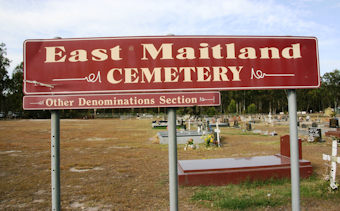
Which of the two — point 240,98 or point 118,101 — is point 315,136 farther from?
point 240,98

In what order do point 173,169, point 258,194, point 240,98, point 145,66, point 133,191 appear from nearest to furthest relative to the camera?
point 173,169 < point 145,66 < point 258,194 < point 133,191 < point 240,98

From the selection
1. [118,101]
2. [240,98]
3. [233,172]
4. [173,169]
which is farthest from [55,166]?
[240,98]

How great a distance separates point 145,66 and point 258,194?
484 centimetres

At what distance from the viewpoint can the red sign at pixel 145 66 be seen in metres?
2.55

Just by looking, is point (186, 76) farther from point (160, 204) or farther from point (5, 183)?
point (5, 183)

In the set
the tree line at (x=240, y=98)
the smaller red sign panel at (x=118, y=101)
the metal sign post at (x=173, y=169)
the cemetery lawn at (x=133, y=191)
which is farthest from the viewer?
the tree line at (x=240, y=98)

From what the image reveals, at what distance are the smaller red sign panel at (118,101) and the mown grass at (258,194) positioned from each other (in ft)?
11.9

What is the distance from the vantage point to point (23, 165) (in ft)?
33.6

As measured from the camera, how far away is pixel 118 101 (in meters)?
2.51

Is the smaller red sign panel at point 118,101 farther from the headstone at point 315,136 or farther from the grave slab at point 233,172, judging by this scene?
the headstone at point 315,136

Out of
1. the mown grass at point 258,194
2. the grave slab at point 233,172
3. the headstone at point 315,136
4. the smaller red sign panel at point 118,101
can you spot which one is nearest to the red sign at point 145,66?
the smaller red sign panel at point 118,101

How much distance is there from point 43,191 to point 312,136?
15.5 meters

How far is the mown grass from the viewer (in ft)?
17.5

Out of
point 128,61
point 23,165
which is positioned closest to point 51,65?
point 128,61
